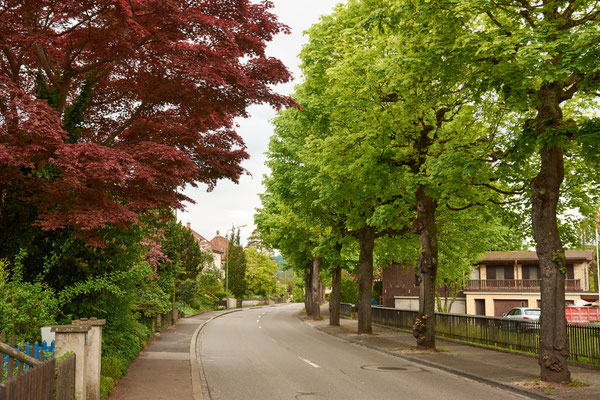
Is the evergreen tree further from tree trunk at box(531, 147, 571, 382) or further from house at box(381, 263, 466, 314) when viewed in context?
tree trunk at box(531, 147, 571, 382)

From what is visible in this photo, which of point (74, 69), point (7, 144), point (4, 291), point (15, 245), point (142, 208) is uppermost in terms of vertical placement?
point (74, 69)

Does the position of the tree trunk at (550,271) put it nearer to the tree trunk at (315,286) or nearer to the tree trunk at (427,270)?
the tree trunk at (427,270)

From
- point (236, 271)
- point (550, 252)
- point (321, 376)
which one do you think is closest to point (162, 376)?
point (321, 376)

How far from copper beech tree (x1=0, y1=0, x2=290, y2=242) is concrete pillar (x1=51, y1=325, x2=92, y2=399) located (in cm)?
168

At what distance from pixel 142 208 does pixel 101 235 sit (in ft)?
3.94

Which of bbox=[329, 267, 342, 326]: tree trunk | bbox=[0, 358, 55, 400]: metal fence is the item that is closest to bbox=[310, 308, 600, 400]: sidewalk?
bbox=[0, 358, 55, 400]: metal fence

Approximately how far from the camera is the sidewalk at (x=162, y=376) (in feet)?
37.1

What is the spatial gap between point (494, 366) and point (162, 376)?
9.36m

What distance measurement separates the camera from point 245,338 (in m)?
26.7

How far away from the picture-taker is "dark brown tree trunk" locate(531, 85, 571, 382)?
12.4m

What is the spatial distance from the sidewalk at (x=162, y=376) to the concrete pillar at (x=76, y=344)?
2.41 m

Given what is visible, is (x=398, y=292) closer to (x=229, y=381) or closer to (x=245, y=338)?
(x=245, y=338)

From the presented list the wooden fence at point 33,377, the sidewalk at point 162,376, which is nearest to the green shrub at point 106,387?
the sidewalk at point 162,376

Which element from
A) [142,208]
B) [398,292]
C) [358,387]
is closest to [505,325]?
[358,387]
